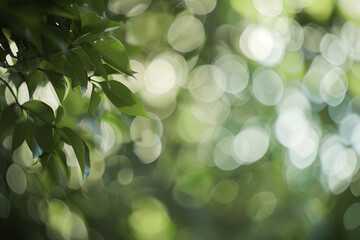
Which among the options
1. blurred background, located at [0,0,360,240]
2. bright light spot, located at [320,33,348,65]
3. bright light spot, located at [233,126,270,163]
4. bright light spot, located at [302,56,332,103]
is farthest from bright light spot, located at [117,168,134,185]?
bright light spot, located at [320,33,348,65]

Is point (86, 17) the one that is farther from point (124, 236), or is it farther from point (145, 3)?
point (124, 236)

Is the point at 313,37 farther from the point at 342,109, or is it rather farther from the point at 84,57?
the point at 84,57

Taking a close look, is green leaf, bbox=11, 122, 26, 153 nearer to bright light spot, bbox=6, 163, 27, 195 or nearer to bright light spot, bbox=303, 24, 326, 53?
bright light spot, bbox=6, 163, 27, 195

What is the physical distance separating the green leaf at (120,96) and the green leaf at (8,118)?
0.09 metres

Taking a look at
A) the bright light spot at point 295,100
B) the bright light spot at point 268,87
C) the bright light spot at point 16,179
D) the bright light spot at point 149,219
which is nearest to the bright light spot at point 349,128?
the bright light spot at point 295,100

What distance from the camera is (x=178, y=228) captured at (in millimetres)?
1604

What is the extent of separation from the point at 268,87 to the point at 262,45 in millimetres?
166

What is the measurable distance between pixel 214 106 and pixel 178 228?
0.50 metres

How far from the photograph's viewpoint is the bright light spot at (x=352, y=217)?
55.9 inches

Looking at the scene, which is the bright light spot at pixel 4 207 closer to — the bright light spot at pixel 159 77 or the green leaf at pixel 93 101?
the bright light spot at pixel 159 77

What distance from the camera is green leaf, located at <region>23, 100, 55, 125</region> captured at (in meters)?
0.34

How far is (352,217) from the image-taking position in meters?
1.43

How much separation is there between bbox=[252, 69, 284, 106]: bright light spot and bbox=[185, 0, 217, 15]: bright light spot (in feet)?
1.00

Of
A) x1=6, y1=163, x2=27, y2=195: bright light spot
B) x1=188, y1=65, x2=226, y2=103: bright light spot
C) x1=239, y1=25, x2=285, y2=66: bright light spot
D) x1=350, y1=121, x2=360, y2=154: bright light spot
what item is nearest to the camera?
x1=6, y1=163, x2=27, y2=195: bright light spot
